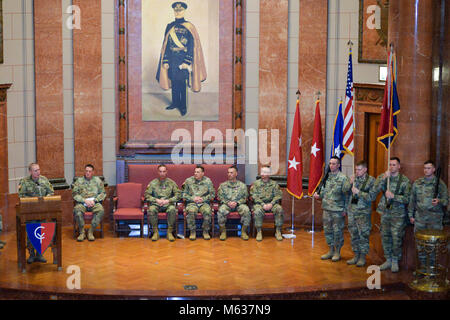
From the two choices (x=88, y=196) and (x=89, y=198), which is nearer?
(x=89, y=198)

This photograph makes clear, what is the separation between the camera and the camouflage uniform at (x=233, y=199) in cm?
1199

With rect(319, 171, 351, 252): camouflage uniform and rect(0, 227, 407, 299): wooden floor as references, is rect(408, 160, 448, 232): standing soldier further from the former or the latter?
rect(319, 171, 351, 252): camouflage uniform

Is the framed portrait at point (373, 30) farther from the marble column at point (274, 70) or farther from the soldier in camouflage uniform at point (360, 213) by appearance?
the soldier in camouflage uniform at point (360, 213)

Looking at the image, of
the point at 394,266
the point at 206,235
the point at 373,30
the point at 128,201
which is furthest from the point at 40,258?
the point at 373,30

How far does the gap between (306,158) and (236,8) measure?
2988mm

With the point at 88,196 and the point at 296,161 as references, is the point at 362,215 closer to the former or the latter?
the point at 296,161

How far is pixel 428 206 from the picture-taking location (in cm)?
966

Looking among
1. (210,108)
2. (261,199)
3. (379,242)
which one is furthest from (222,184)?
(379,242)

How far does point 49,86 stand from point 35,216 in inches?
136

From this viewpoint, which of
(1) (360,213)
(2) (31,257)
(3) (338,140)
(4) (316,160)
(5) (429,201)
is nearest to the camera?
(5) (429,201)

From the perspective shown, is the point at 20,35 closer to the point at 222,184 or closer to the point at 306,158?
the point at 222,184

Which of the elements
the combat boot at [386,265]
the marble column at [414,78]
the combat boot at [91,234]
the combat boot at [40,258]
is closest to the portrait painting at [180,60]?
the combat boot at [91,234]

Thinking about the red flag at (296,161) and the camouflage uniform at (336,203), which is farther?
the red flag at (296,161)

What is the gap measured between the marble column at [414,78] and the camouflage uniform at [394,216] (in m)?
0.28
